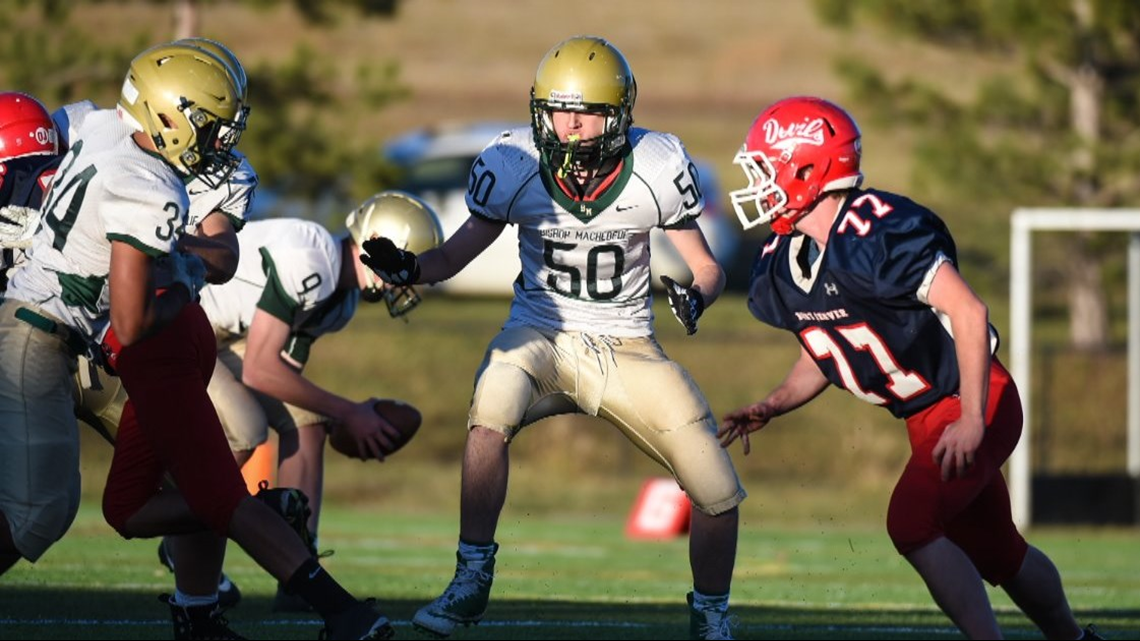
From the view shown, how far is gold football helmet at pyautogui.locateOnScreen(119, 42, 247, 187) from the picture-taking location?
519cm

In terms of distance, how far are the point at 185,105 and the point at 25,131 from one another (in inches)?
55.4

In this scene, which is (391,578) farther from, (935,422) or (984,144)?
(984,144)

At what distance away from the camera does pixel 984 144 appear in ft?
59.6

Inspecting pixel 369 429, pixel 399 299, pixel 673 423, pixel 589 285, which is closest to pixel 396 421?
pixel 369 429

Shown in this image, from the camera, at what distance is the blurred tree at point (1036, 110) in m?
16.9

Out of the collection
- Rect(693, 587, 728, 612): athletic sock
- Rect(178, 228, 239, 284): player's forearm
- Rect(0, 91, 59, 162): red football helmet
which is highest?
Rect(0, 91, 59, 162): red football helmet

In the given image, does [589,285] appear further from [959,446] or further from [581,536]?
[581,536]

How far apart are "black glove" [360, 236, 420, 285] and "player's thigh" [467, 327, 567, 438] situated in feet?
1.13

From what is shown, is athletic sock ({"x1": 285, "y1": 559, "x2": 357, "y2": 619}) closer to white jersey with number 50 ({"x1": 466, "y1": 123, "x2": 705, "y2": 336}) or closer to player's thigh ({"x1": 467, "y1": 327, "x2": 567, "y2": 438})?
player's thigh ({"x1": 467, "y1": 327, "x2": 567, "y2": 438})

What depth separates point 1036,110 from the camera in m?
18.0

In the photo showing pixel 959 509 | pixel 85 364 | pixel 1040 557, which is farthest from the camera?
pixel 85 364

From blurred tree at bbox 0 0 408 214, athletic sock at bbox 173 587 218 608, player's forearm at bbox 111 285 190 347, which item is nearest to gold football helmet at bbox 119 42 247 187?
player's forearm at bbox 111 285 190 347

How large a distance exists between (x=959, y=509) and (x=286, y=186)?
13.0 meters

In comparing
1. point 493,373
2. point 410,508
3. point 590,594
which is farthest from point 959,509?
point 410,508
